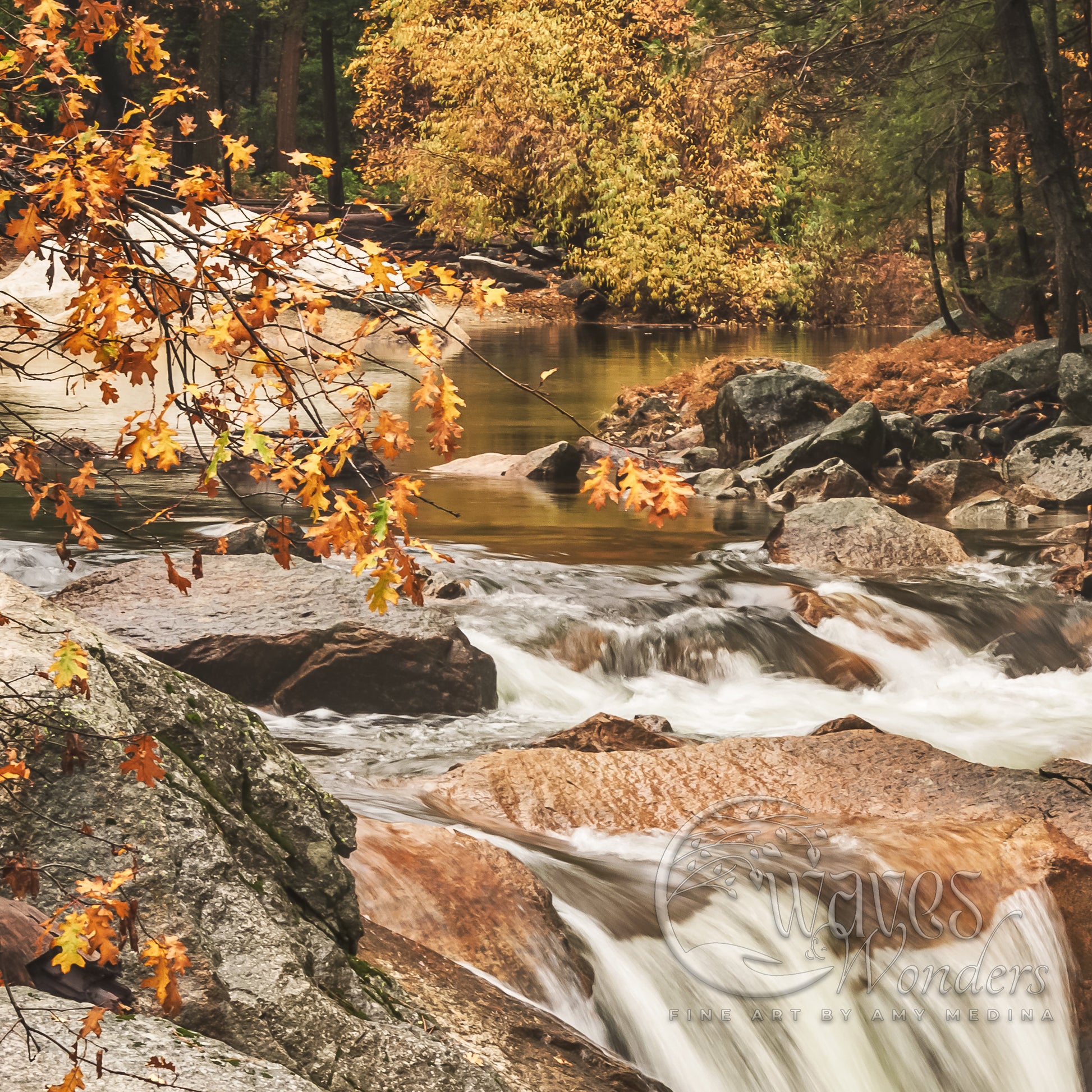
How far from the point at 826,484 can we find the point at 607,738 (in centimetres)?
824

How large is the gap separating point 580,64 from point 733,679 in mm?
30399

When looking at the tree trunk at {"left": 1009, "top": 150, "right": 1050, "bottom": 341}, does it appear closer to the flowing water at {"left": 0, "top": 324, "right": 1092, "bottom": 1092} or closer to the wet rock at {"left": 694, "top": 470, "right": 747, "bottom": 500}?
the wet rock at {"left": 694, "top": 470, "right": 747, "bottom": 500}

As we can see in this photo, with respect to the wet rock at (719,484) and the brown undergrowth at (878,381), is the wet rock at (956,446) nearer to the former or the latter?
the brown undergrowth at (878,381)

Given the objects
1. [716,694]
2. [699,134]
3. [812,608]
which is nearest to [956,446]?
[812,608]

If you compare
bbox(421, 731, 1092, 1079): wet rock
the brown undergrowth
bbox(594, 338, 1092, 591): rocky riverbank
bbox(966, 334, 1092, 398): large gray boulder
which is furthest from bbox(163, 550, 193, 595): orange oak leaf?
bbox(966, 334, 1092, 398): large gray boulder

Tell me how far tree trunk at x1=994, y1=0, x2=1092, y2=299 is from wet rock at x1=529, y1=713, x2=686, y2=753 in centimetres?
1105

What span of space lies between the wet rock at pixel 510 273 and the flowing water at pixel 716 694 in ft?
82.4

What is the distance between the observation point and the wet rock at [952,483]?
1471 cm

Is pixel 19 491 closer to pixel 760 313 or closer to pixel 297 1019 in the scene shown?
pixel 297 1019

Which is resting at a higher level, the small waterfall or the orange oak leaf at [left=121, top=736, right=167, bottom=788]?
the orange oak leaf at [left=121, top=736, right=167, bottom=788]

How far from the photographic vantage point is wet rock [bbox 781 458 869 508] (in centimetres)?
→ 1467

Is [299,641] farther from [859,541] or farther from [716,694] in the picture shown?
[859,541]

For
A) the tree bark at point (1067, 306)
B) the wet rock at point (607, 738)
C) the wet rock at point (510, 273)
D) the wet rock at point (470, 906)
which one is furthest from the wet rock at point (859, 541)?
the wet rock at point (510, 273)

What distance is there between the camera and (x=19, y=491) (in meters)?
13.2
